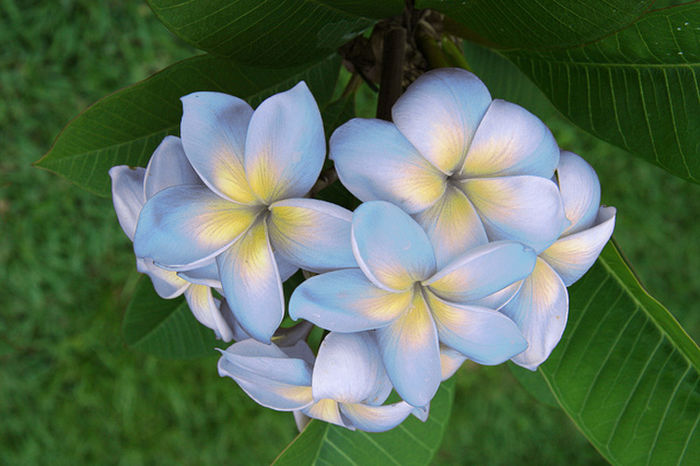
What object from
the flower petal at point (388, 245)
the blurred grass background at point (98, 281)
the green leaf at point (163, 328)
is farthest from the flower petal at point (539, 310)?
the blurred grass background at point (98, 281)

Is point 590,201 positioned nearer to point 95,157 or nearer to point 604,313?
point 604,313

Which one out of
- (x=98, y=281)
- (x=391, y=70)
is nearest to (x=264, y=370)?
(x=391, y=70)

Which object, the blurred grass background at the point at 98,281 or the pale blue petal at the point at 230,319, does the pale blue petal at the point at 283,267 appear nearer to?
the pale blue petal at the point at 230,319

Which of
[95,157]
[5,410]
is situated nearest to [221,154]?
[95,157]

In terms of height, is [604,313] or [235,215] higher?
[235,215]

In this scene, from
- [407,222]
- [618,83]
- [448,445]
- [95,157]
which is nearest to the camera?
[407,222]
